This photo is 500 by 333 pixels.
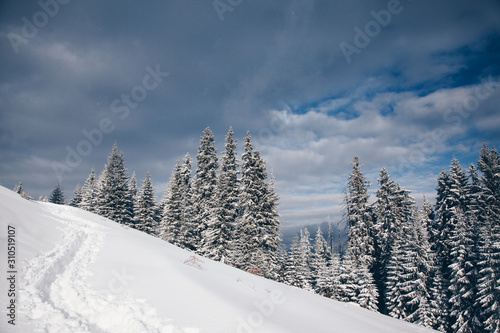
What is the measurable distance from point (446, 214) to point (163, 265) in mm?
35072

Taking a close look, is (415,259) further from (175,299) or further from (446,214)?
(175,299)

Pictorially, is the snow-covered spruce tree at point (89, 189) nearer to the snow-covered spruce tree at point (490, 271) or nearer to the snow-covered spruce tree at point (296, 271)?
the snow-covered spruce tree at point (296, 271)

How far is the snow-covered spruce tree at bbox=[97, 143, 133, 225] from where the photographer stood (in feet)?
126

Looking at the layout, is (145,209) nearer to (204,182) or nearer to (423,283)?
(204,182)

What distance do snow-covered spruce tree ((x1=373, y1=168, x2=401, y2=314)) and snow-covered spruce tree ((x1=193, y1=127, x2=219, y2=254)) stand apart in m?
22.3

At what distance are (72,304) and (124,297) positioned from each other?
1104 mm

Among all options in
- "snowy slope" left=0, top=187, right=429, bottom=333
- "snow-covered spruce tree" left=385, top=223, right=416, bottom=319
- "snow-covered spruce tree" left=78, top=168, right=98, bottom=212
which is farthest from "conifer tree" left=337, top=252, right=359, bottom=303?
"snow-covered spruce tree" left=78, top=168, right=98, bottom=212

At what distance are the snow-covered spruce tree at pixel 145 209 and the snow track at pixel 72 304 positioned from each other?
32257 millimetres

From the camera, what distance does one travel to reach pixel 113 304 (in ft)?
19.0

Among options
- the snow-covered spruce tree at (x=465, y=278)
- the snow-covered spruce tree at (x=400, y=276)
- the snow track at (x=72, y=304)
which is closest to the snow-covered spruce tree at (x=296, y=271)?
the snow-covered spruce tree at (x=400, y=276)

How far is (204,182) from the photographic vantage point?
31438mm

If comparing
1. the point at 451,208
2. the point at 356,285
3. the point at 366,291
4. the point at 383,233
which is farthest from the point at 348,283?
the point at 451,208

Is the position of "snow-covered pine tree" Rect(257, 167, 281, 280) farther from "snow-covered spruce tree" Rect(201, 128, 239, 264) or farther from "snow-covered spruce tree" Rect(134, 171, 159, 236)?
"snow-covered spruce tree" Rect(134, 171, 159, 236)

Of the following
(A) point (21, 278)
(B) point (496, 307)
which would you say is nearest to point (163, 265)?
(A) point (21, 278)
